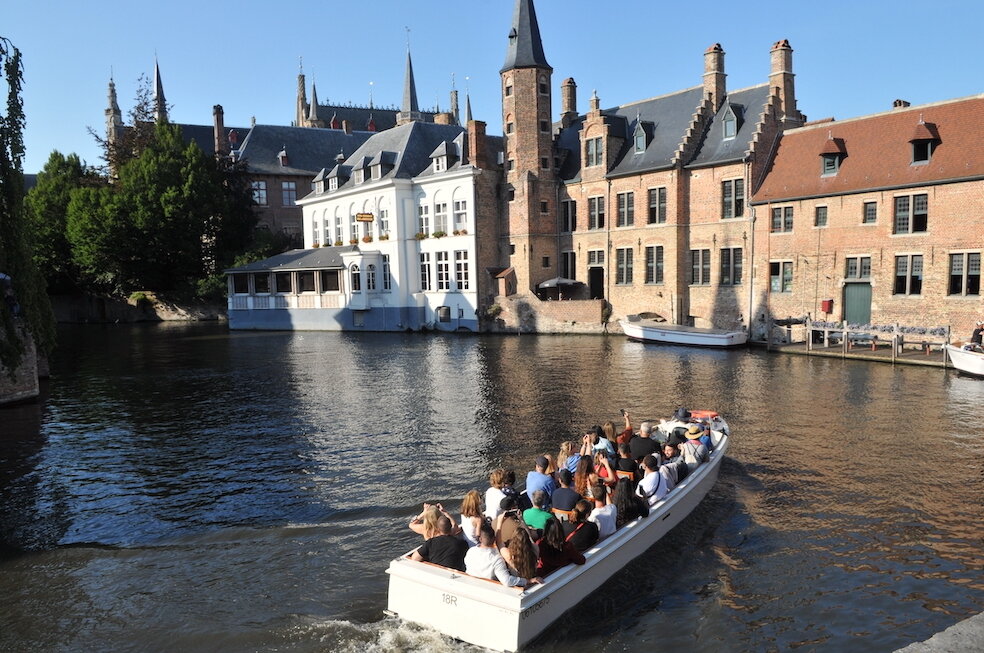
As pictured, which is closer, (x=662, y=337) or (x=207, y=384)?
(x=207, y=384)

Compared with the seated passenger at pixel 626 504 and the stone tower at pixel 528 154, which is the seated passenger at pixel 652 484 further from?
the stone tower at pixel 528 154

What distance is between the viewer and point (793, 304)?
32531 mm

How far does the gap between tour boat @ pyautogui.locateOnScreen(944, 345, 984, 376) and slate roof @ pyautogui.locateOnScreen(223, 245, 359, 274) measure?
112 feet

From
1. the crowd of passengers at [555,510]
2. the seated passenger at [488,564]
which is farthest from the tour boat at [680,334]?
the seated passenger at [488,564]

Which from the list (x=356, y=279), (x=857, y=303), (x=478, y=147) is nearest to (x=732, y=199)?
(x=857, y=303)

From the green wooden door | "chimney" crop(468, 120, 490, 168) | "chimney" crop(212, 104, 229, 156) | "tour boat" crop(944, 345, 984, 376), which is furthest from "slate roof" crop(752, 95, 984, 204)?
"chimney" crop(212, 104, 229, 156)

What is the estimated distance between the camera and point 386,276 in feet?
151

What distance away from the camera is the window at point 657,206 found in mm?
37875

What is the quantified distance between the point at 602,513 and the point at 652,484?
66.8 inches

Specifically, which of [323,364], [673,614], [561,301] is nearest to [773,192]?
[561,301]

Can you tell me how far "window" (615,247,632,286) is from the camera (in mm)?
39812

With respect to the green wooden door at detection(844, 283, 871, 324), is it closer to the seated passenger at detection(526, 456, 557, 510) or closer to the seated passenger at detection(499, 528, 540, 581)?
the seated passenger at detection(526, 456, 557, 510)

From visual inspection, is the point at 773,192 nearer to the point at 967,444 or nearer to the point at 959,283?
the point at 959,283

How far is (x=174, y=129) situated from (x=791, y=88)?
46.0m
